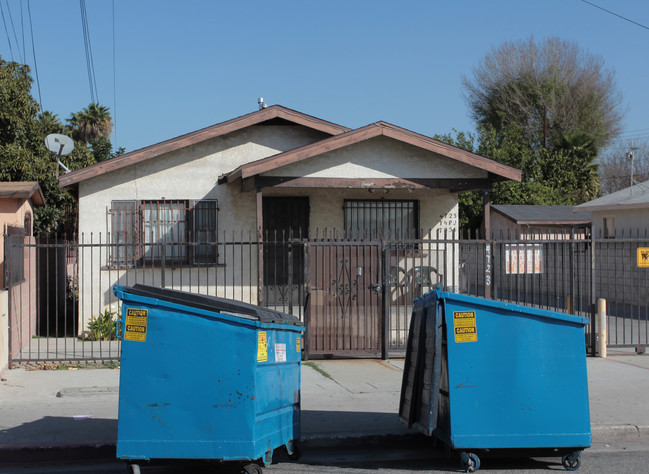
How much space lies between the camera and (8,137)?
57.0 ft

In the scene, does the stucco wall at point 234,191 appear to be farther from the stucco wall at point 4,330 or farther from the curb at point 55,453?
the curb at point 55,453

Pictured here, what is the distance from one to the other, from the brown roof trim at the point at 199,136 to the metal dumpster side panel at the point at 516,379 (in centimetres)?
892

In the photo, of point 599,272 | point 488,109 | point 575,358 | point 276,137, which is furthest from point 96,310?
point 488,109

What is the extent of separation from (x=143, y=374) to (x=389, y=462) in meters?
2.47

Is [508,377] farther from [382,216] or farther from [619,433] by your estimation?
[382,216]

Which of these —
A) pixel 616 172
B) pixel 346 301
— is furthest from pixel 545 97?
pixel 346 301

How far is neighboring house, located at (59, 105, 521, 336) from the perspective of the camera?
1291 cm

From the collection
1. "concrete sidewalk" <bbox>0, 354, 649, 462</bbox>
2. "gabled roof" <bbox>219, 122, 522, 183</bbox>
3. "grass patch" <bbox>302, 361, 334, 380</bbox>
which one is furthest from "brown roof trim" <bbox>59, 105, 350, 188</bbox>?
"grass patch" <bbox>302, 361, 334, 380</bbox>

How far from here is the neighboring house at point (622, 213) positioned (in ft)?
64.7

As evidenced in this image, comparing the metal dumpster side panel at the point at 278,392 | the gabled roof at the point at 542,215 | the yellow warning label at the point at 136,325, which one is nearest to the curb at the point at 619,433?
the metal dumpster side panel at the point at 278,392

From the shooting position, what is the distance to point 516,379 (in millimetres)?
5895

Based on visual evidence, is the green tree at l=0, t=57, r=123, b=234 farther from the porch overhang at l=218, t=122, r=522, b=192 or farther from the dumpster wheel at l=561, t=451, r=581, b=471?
the dumpster wheel at l=561, t=451, r=581, b=471

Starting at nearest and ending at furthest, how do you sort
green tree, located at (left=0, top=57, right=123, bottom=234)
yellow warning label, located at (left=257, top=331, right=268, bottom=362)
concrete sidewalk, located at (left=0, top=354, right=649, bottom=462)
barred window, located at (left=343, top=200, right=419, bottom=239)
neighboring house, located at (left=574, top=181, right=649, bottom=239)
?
yellow warning label, located at (left=257, top=331, right=268, bottom=362), concrete sidewalk, located at (left=0, top=354, right=649, bottom=462), barred window, located at (left=343, top=200, right=419, bottom=239), green tree, located at (left=0, top=57, right=123, bottom=234), neighboring house, located at (left=574, top=181, right=649, bottom=239)

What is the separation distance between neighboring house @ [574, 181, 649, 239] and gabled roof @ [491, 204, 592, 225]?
6.60ft
